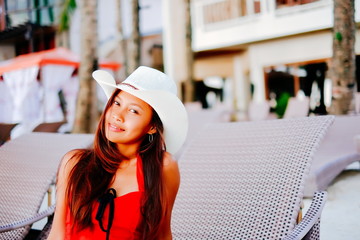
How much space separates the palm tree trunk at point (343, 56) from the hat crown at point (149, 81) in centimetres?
484

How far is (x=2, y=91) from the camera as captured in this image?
12578mm

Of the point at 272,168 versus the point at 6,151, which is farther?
the point at 6,151

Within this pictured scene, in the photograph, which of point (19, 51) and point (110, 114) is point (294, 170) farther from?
point (19, 51)

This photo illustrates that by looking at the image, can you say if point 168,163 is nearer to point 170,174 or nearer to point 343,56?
point 170,174

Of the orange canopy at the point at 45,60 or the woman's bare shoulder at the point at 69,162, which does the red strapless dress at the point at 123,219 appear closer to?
the woman's bare shoulder at the point at 69,162

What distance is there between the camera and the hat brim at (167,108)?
1613 mm

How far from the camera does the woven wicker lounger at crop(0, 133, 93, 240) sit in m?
2.62

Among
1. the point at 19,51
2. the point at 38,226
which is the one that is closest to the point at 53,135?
the point at 38,226

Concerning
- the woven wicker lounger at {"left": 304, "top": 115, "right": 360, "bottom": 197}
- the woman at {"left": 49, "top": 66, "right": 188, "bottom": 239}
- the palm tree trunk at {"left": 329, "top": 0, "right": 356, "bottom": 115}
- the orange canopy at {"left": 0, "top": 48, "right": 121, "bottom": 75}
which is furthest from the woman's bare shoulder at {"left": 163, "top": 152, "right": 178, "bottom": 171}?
the orange canopy at {"left": 0, "top": 48, "right": 121, "bottom": 75}

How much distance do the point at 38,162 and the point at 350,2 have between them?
473 cm

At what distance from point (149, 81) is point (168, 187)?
41cm

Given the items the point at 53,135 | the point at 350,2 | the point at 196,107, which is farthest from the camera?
the point at 196,107

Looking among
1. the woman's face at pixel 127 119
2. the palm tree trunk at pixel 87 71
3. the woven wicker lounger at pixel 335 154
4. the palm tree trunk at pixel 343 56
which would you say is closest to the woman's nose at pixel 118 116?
the woman's face at pixel 127 119

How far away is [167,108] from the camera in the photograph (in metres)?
1.68
